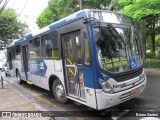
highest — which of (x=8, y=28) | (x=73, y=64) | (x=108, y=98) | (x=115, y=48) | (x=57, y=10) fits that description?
(x=57, y=10)

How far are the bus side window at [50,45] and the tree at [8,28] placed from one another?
13.5m

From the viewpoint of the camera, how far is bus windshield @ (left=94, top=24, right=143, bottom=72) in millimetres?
4902

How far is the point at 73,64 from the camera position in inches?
225

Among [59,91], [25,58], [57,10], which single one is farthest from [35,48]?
[57,10]

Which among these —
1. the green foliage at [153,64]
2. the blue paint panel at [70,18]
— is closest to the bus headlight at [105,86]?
the blue paint panel at [70,18]

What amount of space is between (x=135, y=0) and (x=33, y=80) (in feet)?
24.3

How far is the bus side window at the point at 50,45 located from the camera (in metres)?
6.60

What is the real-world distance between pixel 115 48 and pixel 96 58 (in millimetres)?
743

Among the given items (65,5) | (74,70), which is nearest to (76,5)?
(65,5)

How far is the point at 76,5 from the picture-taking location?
21.3 metres

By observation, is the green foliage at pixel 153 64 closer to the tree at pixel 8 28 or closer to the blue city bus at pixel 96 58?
the blue city bus at pixel 96 58

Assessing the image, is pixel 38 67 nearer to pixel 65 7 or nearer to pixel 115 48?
pixel 115 48

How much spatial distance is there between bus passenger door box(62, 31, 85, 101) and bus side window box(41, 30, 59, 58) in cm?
54

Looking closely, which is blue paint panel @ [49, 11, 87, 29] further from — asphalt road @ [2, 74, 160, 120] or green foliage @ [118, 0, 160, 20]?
green foliage @ [118, 0, 160, 20]
